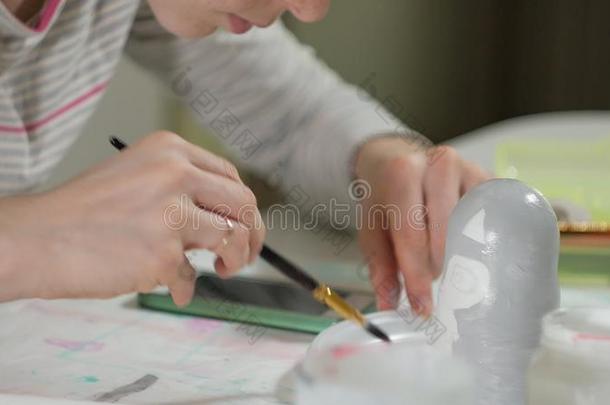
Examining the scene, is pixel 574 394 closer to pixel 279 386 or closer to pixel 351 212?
pixel 279 386

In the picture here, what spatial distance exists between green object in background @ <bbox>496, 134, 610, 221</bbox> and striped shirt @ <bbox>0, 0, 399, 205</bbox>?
22 cm

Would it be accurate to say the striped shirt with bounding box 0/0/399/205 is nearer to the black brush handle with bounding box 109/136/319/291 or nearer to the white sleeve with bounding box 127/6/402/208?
the white sleeve with bounding box 127/6/402/208

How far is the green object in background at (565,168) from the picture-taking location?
3.12 ft

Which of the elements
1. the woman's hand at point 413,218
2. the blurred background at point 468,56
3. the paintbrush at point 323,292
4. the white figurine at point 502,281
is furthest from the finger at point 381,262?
the blurred background at point 468,56

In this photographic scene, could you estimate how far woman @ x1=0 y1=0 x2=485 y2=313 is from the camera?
0.50m

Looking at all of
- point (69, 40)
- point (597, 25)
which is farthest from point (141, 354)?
point (597, 25)

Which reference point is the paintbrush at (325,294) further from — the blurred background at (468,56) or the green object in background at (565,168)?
the blurred background at (468,56)

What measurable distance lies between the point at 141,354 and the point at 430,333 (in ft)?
0.59

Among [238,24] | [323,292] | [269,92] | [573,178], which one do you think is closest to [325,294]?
[323,292]

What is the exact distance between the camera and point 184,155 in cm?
52

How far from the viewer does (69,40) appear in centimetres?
77

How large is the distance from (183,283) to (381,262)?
0.20 meters

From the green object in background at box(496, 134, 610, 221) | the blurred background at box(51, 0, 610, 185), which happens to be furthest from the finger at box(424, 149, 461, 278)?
the blurred background at box(51, 0, 610, 185)

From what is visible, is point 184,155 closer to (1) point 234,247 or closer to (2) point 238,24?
(1) point 234,247
